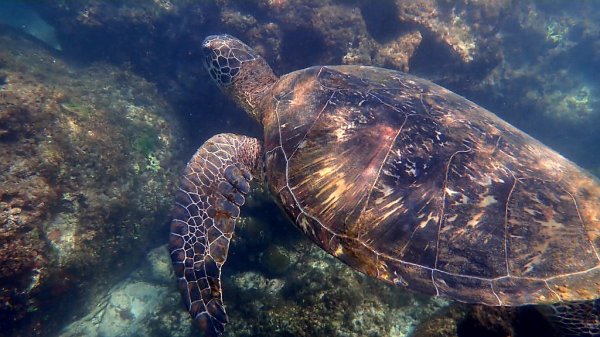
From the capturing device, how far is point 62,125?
4.97 metres

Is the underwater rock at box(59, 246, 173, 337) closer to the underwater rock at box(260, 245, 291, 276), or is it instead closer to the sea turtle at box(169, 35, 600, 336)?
the underwater rock at box(260, 245, 291, 276)

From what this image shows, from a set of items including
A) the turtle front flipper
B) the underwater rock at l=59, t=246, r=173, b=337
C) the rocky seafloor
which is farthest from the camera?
the underwater rock at l=59, t=246, r=173, b=337

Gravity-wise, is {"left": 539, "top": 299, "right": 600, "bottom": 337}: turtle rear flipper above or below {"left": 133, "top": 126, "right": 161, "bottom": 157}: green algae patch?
above

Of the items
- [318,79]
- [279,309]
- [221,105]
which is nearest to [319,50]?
[221,105]

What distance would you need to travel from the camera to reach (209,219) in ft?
11.7

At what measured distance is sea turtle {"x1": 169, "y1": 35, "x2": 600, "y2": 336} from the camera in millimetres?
2709

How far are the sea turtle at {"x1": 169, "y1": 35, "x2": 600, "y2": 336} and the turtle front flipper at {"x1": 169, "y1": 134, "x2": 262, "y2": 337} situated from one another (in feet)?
0.04

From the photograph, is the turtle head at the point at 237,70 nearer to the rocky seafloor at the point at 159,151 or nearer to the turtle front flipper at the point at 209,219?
the turtle front flipper at the point at 209,219

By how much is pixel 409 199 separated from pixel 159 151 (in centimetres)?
565

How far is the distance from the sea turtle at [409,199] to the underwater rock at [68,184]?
2.30 meters

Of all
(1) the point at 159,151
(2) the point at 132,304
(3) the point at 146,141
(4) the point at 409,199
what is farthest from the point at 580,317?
(3) the point at 146,141

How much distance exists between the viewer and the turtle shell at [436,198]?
2693mm

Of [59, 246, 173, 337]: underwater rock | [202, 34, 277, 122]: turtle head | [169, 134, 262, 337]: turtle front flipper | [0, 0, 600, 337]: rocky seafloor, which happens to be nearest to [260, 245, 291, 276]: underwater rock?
[0, 0, 600, 337]: rocky seafloor

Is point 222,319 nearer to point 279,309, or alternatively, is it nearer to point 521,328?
point 279,309
